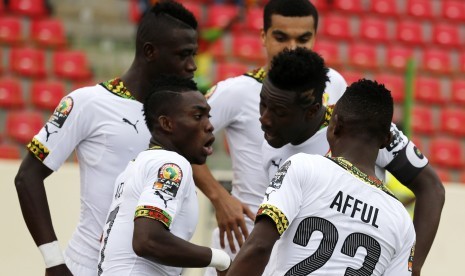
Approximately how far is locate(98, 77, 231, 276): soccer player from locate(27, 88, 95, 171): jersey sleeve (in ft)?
1.81

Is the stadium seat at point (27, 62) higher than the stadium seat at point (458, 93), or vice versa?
the stadium seat at point (27, 62)

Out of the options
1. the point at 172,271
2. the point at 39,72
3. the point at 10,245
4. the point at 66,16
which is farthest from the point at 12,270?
the point at 66,16

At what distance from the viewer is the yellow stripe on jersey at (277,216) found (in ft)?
11.3

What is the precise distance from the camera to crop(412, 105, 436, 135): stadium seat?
544 inches

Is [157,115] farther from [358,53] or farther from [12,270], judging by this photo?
[358,53]

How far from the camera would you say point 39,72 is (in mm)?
13164

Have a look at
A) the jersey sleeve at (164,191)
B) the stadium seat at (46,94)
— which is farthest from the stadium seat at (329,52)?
Result: the jersey sleeve at (164,191)

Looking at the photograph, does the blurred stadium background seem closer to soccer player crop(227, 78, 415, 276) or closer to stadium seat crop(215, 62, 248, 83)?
stadium seat crop(215, 62, 248, 83)

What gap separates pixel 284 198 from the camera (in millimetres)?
3486

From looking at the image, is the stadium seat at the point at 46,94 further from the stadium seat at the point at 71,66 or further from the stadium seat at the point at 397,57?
the stadium seat at the point at 397,57

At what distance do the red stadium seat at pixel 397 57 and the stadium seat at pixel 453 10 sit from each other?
120 cm

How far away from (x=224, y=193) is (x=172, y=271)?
96 centimetres

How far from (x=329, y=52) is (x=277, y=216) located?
36.0 ft

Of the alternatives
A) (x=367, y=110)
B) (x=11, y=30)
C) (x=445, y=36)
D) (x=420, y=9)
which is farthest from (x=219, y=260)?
(x=420, y=9)
